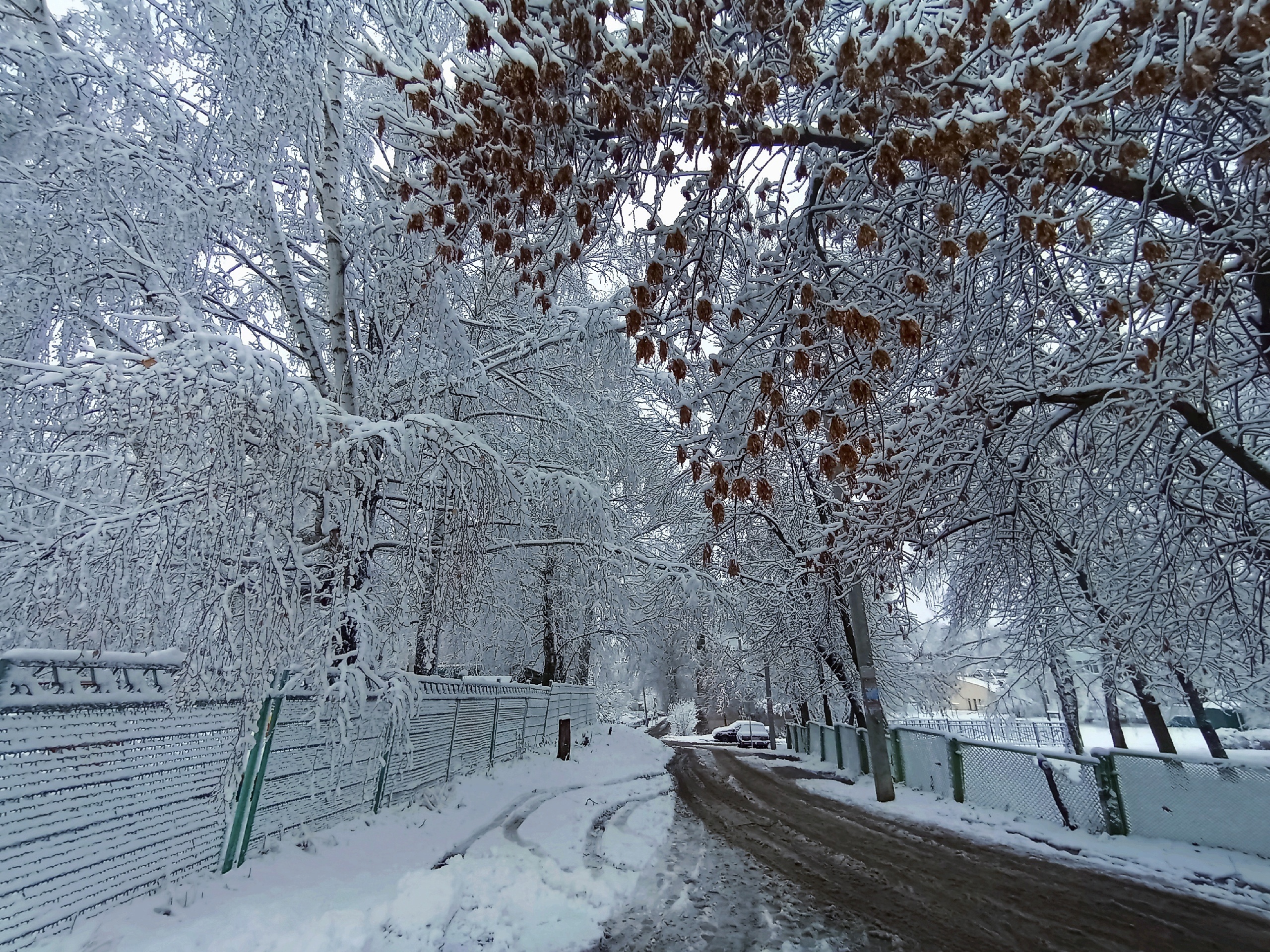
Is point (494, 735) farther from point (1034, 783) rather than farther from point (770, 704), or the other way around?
point (770, 704)

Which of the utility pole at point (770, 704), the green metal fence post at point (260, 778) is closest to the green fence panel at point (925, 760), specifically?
the green metal fence post at point (260, 778)

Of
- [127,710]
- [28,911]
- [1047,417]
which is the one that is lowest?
[28,911]

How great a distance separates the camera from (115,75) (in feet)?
20.3

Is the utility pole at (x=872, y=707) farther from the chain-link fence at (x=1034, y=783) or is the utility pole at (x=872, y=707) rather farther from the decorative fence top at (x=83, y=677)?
the decorative fence top at (x=83, y=677)

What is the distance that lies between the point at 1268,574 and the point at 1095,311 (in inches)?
105

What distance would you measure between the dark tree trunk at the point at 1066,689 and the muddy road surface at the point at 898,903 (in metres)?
4.18

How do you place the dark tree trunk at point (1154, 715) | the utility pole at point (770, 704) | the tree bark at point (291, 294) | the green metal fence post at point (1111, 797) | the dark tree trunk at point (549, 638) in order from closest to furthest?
the tree bark at point (291, 294)
the green metal fence post at point (1111, 797)
the dark tree trunk at point (1154, 715)
the dark tree trunk at point (549, 638)
the utility pole at point (770, 704)

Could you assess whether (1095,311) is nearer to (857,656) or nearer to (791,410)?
(791,410)

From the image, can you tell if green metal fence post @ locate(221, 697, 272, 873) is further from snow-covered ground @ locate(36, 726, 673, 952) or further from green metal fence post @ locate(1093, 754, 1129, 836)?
green metal fence post @ locate(1093, 754, 1129, 836)

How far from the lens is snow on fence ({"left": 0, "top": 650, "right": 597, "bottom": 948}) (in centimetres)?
412

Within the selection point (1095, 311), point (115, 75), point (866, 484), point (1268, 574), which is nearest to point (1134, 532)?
point (1268, 574)

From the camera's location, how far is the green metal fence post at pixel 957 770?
12102 mm

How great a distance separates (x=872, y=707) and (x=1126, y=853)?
5.79m

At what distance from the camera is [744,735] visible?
37156 millimetres
